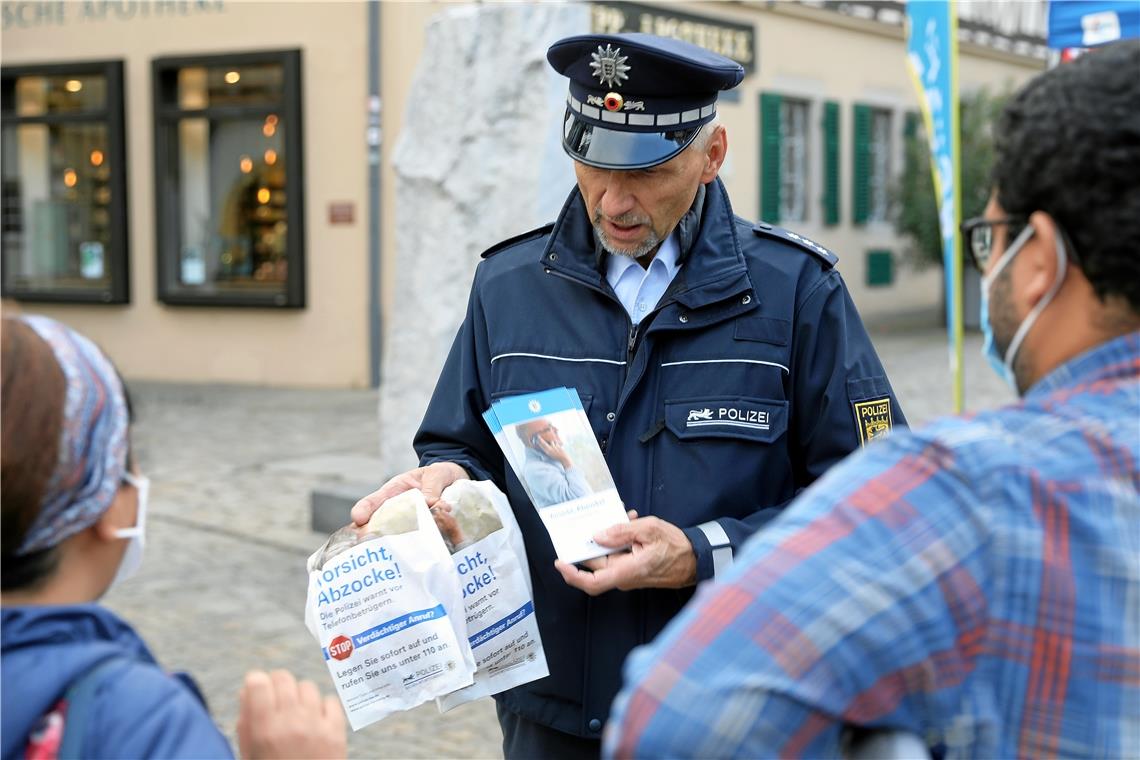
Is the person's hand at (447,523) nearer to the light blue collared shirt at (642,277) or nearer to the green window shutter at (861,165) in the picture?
the light blue collared shirt at (642,277)

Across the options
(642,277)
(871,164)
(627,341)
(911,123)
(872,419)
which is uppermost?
(911,123)

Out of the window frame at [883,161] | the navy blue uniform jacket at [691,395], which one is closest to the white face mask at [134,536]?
the navy blue uniform jacket at [691,395]

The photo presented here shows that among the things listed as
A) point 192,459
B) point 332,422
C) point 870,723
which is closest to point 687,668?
point 870,723

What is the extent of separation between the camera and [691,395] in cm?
236

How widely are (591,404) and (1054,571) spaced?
1301 mm

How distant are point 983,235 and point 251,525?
6.57 meters

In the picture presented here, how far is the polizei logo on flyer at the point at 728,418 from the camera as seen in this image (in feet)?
7.64

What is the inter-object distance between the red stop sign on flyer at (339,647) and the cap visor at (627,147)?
94cm

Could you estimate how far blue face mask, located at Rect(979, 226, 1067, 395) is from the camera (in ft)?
4.16

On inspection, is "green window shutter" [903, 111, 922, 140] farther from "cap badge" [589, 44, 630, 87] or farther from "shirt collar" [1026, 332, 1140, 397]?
"shirt collar" [1026, 332, 1140, 397]

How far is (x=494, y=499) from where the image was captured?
7.79 ft

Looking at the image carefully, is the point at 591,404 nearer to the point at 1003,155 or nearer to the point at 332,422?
the point at 1003,155

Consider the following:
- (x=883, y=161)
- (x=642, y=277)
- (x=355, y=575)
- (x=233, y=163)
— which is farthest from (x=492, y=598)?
(x=883, y=161)

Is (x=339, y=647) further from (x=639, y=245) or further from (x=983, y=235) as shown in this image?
(x=983, y=235)
